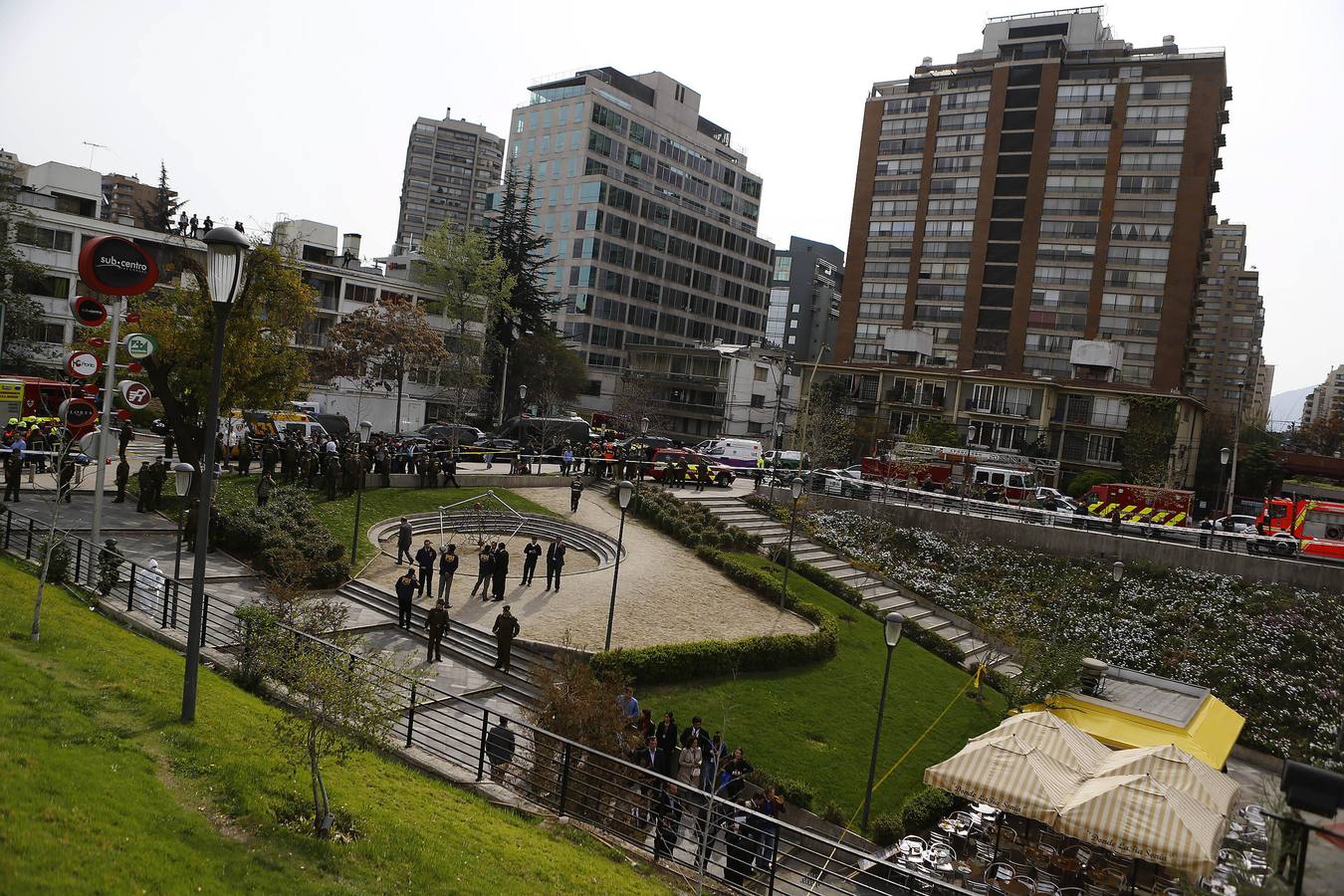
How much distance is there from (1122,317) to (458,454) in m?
56.6

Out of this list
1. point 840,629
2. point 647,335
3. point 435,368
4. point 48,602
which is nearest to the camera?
point 48,602

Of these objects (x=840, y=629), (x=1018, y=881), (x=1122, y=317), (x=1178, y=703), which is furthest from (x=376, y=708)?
(x=1122, y=317)

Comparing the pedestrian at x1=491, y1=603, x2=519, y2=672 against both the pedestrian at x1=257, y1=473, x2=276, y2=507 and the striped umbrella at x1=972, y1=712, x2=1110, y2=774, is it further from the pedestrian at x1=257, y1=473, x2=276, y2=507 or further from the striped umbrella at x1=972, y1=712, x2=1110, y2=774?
the pedestrian at x1=257, y1=473, x2=276, y2=507

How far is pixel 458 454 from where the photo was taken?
129 feet

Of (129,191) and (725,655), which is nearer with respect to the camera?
(725,655)

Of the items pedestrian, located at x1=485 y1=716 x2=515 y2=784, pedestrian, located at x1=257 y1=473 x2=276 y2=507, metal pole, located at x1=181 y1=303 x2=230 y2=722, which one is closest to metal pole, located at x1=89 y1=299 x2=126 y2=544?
pedestrian, located at x1=257 y1=473 x2=276 y2=507

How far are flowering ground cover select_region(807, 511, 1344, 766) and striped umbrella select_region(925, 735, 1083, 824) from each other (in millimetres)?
10760

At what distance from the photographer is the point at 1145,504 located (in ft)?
122

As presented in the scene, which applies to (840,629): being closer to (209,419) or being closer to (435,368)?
(209,419)

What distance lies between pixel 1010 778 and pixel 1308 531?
85.4 feet

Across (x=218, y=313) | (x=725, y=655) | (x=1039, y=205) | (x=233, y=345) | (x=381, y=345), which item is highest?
(x=1039, y=205)

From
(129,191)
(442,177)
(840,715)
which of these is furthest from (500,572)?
(442,177)

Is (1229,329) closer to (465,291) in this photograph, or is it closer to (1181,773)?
(465,291)

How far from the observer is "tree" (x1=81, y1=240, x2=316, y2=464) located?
24.6m
